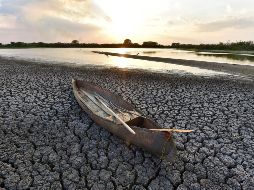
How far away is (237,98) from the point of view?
11.0m

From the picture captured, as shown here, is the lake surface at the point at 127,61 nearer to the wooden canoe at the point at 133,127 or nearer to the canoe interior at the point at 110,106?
the canoe interior at the point at 110,106

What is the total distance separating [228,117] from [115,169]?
456 cm

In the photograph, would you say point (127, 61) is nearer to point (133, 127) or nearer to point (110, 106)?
point (110, 106)

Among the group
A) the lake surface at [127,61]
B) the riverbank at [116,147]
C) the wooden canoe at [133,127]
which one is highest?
the lake surface at [127,61]

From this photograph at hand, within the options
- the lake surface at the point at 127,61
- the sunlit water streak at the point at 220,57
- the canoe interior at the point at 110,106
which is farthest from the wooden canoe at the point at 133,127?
the sunlit water streak at the point at 220,57

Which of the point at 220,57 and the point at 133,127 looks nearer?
the point at 133,127

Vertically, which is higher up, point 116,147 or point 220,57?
point 220,57

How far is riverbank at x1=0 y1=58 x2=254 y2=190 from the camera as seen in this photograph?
5.17 m

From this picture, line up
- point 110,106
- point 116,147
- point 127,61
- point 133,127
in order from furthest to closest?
point 127,61 < point 110,106 < point 116,147 < point 133,127

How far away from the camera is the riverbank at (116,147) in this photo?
203 inches

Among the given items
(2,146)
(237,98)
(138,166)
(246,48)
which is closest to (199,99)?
(237,98)

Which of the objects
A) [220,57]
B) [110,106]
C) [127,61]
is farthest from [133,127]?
[220,57]

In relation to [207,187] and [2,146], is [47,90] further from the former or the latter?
[207,187]

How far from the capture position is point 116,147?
6.31 m
